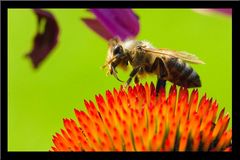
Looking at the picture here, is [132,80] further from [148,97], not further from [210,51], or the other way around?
[210,51]

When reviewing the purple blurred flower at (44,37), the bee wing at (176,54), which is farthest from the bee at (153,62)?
the purple blurred flower at (44,37)

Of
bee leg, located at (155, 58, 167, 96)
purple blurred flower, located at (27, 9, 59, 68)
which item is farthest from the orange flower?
purple blurred flower, located at (27, 9, 59, 68)

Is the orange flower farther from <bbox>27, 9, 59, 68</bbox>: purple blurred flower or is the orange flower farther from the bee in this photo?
<bbox>27, 9, 59, 68</bbox>: purple blurred flower

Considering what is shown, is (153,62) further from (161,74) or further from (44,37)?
(44,37)

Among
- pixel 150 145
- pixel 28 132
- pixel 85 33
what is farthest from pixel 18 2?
pixel 150 145

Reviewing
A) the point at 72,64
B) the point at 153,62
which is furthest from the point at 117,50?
the point at 72,64
